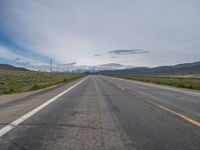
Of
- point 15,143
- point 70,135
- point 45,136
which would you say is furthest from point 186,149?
point 15,143

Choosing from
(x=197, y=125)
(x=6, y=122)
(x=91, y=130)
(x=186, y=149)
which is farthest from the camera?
(x=6, y=122)

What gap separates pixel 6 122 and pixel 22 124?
0.60 meters

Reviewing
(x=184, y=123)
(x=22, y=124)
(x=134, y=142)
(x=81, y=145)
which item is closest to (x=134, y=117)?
(x=184, y=123)

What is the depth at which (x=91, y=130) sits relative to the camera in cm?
462

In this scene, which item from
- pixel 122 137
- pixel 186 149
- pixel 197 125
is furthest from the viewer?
pixel 197 125

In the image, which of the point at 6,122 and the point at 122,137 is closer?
the point at 122,137

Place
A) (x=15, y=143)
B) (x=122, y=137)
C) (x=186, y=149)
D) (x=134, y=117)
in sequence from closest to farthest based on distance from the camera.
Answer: (x=186, y=149)
(x=15, y=143)
(x=122, y=137)
(x=134, y=117)

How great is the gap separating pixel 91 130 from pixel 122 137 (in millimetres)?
891

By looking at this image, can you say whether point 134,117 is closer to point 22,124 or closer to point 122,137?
point 122,137

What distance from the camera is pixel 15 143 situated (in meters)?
3.71

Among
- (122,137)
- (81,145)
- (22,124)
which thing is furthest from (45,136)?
(122,137)

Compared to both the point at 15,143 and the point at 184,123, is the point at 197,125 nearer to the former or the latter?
the point at 184,123

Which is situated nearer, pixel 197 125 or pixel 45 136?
pixel 45 136

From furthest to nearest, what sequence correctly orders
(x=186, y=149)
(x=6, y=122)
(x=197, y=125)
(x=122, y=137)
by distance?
(x=6, y=122) < (x=197, y=125) < (x=122, y=137) < (x=186, y=149)
